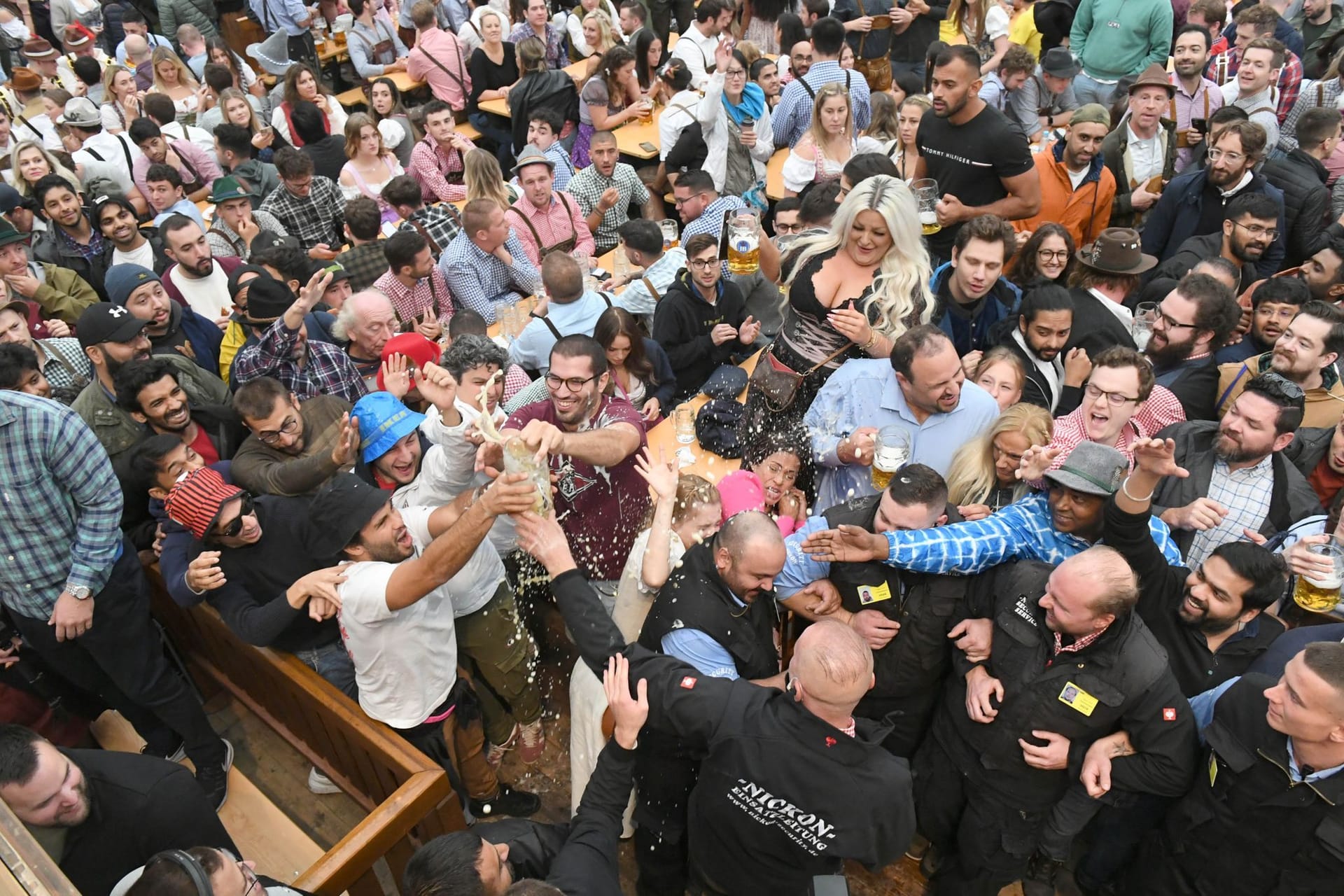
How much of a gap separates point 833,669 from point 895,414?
Answer: 1401 millimetres

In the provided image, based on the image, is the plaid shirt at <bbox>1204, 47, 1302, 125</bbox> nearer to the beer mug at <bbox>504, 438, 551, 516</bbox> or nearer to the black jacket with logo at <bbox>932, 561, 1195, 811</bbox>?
the black jacket with logo at <bbox>932, 561, 1195, 811</bbox>

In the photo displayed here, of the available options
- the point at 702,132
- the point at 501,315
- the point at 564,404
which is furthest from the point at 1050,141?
the point at 564,404

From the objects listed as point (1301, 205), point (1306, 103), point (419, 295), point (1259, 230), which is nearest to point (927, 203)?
point (1259, 230)

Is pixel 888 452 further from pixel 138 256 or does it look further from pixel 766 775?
pixel 138 256

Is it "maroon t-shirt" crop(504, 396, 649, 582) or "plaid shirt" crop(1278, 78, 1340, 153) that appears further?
"plaid shirt" crop(1278, 78, 1340, 153)

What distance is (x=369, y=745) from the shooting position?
2.91 metres

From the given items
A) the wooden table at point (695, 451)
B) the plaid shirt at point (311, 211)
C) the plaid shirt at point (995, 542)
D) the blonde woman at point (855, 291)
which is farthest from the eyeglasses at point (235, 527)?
the plaid shirt at point (311, 211)

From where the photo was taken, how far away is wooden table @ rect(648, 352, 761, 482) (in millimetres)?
3791

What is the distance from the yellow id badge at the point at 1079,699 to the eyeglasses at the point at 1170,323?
2.08 meters

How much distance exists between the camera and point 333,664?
324 centimetres

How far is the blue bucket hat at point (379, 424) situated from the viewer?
3398 millimetres

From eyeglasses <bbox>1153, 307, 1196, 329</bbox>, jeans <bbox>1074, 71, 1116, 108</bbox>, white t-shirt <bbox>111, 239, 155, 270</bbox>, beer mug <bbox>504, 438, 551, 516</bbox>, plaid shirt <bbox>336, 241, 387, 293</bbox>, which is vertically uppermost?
beer mug <bbox>504, 438, 551, 516</bbox>

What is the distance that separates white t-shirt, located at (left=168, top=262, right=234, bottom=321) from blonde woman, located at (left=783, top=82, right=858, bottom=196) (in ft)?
11.8

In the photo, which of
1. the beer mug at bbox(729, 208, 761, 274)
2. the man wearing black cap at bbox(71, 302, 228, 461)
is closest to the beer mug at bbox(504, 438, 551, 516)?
the man wearing black cap at bbox(71, 302, 228, 461)
